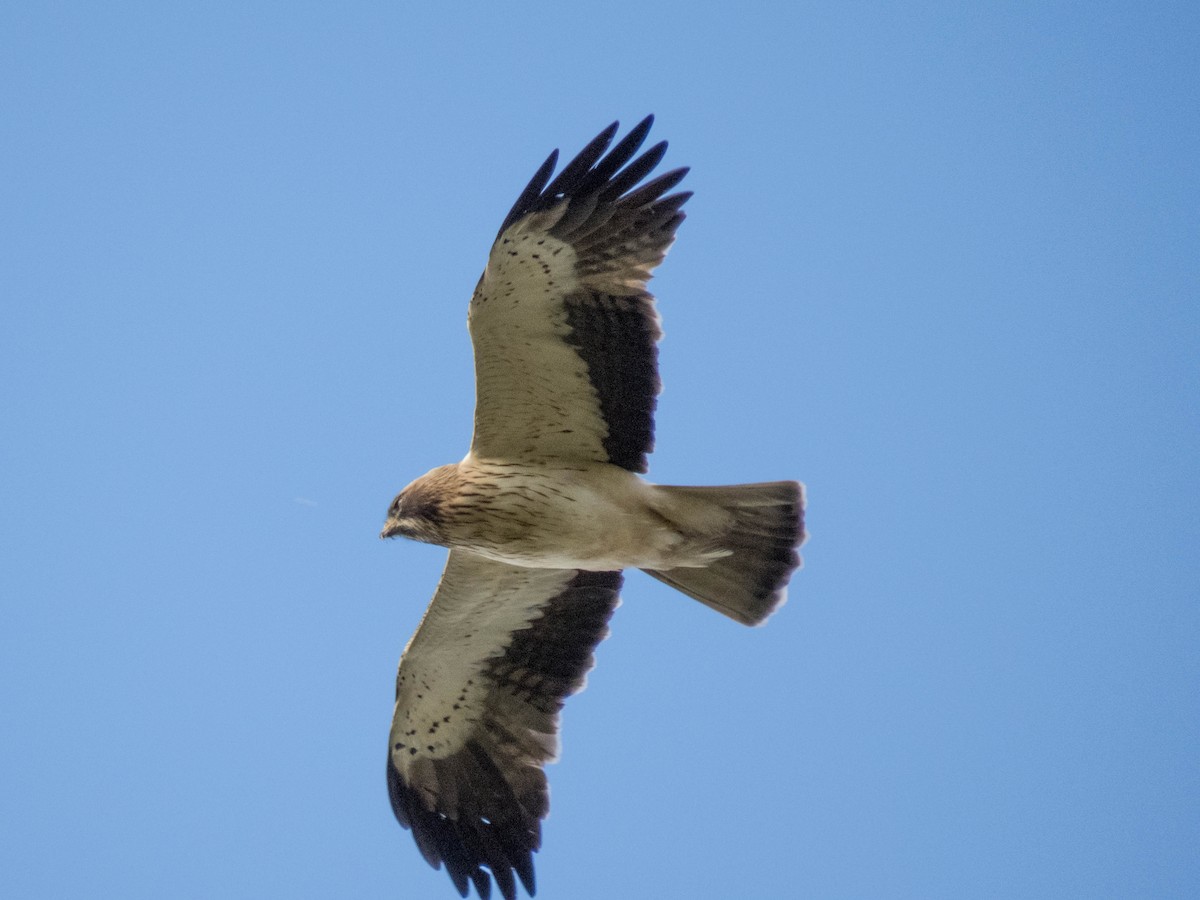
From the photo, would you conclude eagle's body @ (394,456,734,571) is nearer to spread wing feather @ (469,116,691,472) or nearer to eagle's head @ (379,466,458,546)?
eagle's head @ (379,466,458,546)

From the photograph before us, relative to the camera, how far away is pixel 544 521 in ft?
22.4

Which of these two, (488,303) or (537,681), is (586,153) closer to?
(488,303)

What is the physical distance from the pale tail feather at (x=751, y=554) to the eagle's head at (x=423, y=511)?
1.13 meters

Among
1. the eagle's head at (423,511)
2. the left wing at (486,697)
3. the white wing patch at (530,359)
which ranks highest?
the white wing patch at (530,359)

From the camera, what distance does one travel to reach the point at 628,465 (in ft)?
23.1

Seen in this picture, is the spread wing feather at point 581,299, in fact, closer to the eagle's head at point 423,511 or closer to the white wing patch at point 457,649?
the eagle's head at point 423,511

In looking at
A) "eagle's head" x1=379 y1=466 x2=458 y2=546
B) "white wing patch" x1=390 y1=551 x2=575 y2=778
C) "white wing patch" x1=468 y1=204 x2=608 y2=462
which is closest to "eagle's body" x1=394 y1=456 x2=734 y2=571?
"eagle's head" x1=379 y1=466 x2=458 y2=546

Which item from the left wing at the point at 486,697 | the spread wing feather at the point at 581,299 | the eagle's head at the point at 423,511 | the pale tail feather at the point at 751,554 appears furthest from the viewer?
the left wing at the point at 486,697

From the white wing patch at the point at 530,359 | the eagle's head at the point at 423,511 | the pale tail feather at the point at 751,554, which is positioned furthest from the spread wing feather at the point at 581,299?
the pale tail feather at the point at 751,554

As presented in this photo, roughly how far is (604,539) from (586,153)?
1941 mm

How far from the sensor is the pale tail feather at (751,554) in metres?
6.96

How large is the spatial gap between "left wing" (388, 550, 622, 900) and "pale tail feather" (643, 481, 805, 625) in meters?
0.68

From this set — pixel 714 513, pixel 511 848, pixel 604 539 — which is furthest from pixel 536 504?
pixel 511 848

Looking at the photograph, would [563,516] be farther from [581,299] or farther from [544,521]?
[581,299]
